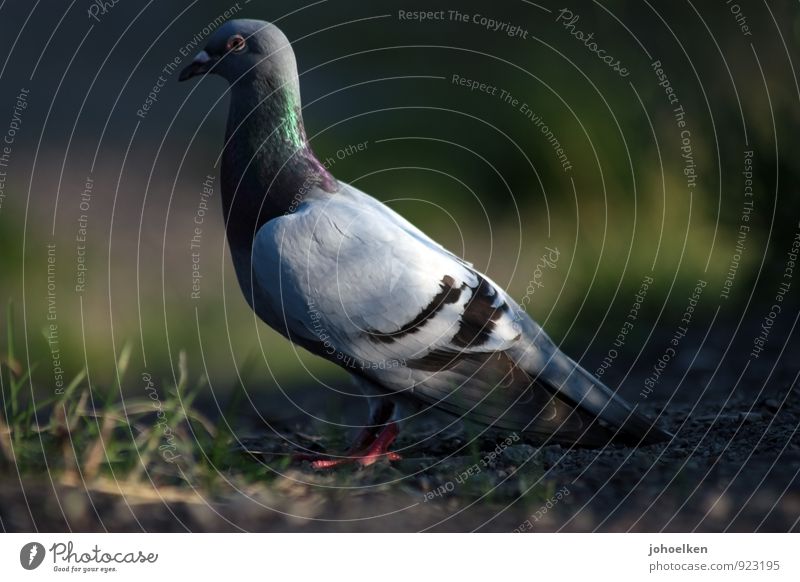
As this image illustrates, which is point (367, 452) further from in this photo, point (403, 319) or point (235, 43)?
point (235, 43)

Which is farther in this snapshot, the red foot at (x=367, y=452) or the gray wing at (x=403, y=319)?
the red foot at (x=367, y=452)

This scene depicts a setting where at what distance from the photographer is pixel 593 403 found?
2.88m

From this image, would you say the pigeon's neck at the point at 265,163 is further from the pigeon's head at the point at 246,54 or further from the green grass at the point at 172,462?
the green grass at the point at 172,462

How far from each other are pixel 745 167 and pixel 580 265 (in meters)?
0.77

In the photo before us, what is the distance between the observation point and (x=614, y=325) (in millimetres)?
4070

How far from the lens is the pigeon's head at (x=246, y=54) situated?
9.48ft

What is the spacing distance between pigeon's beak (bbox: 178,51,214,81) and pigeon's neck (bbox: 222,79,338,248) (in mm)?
109

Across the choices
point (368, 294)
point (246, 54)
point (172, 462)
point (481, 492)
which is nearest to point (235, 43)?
point (246, 54)

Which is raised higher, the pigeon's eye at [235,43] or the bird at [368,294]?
the pigeon's eye at [235,43]

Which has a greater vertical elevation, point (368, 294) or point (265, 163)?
point (265, 163)
